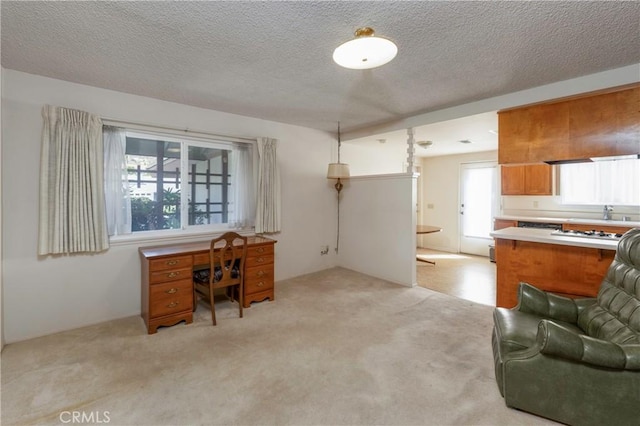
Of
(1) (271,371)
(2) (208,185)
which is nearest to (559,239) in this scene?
(1) (271,371)

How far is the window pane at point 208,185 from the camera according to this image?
377 cm

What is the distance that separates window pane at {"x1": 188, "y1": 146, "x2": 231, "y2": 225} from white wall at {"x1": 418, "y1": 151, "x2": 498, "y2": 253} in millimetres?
5264

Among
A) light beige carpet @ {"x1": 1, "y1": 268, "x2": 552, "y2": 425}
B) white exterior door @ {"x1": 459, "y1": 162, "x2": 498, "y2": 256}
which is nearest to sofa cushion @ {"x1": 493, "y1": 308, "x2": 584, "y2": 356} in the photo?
light beige carpet @ {"x1": 1, "y1": 268, "x2": 552, "y2": 425}

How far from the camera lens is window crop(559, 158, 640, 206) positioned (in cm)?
446

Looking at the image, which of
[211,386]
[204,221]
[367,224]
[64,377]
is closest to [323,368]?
[211,386]

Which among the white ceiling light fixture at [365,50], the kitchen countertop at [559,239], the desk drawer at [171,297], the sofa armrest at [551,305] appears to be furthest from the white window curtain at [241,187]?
the sofa armrest at [551,305]

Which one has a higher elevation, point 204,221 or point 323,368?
point 204,221

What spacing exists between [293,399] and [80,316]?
8.45ft

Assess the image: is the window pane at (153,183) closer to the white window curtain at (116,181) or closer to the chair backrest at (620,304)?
the white window curtain at (116,181)

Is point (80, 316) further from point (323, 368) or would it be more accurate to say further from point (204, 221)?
point (323, 368)

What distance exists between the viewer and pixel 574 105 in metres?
2.84

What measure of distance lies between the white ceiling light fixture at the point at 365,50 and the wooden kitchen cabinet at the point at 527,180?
4.30 m

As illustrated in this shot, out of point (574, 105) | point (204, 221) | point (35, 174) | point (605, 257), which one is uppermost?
point (574, 105)

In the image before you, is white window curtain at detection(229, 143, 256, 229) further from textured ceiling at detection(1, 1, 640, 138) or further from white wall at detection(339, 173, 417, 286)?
white wall at detection(339, 173, 417, 286)
